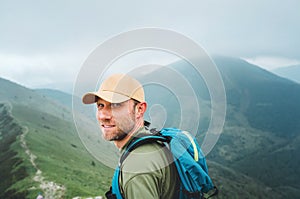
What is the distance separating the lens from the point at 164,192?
300 cm

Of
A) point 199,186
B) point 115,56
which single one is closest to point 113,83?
point 115,56

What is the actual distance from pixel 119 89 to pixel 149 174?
1.19 meters

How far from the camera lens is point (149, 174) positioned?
2.75 m

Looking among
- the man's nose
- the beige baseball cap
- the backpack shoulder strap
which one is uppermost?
the beige baseball cap

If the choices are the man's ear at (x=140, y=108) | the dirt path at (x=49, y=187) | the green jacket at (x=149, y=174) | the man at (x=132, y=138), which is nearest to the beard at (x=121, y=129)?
the man at (x=132, y=138)

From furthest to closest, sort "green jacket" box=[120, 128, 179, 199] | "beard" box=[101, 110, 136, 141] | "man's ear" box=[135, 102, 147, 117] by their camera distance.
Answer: "man's ear" box=[135, 102, 147, 117]
"beard" box=[101, 110, 136, 141]
"green jacket" box=[120, 128, 179, 199]

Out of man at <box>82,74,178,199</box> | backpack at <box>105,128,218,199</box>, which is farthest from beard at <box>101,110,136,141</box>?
backpack at <box>105,128,218,199</box>

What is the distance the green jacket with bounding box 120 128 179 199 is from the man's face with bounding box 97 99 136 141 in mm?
478

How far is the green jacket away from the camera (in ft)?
8.71

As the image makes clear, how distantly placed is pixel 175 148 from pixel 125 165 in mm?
→ 676

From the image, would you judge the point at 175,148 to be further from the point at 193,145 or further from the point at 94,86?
the point at 94,86

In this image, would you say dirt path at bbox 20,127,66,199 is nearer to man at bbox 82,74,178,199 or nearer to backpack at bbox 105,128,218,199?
man at bbox 82,74,178,199

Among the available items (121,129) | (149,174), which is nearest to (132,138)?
(121,129)

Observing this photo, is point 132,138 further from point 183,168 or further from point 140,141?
point 183,168
